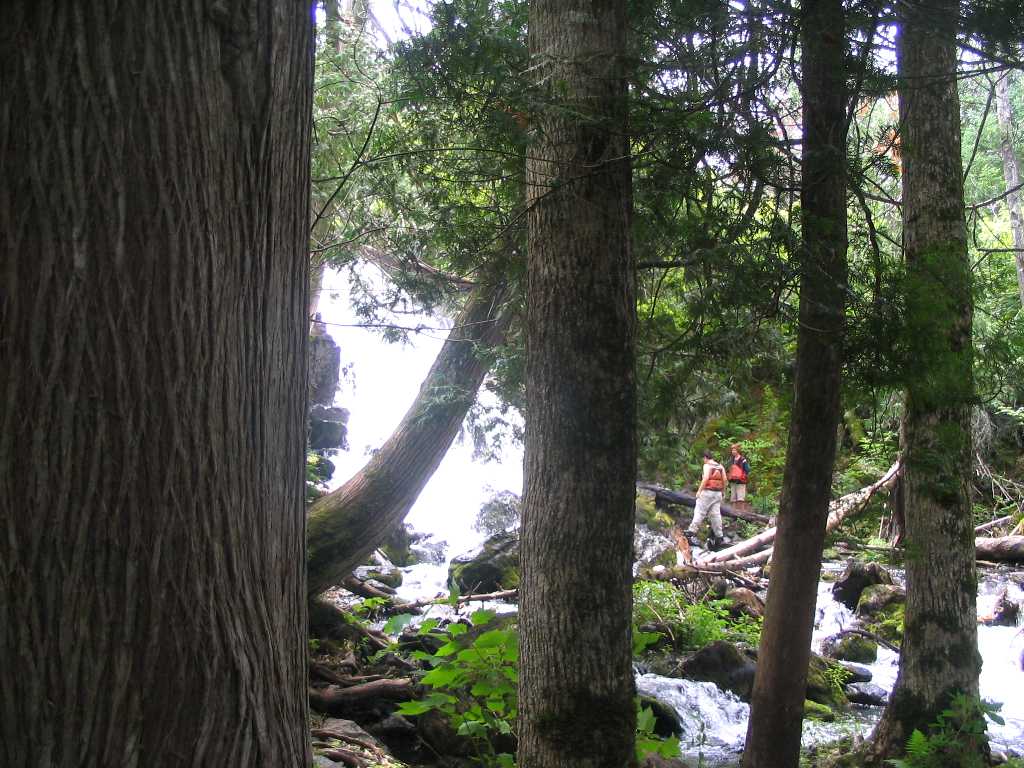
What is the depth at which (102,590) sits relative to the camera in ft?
6.20

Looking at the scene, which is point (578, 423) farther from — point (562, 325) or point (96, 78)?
point (96, 78)

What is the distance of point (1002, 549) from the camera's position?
13039 millimetres

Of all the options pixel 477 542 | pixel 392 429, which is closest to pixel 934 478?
pixel 392 429

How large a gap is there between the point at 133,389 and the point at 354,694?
5.34 meters

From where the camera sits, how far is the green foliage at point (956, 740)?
17.8ft

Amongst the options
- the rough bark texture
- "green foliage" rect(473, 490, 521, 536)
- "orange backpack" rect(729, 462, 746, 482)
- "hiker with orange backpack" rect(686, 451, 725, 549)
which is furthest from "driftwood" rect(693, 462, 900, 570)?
the rough bark texture

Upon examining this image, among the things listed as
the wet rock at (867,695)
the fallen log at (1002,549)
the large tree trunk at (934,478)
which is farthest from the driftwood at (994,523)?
the large tree trunk at (934,478)

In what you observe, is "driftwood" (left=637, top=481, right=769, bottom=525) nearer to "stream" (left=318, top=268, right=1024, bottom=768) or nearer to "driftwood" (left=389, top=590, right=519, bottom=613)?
"stream" (left=318, top=268, right=1024, bottom=768)

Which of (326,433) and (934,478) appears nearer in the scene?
(934,478)

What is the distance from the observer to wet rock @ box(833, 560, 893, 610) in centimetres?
1174

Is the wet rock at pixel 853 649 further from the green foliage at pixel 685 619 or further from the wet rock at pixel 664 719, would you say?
the wet rock at pixel 664 719

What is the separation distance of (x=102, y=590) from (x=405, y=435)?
20.2 feet

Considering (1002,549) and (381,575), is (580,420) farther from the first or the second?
(1002,549)

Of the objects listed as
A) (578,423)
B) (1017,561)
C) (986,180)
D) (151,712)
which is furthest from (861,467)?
(151,712)
